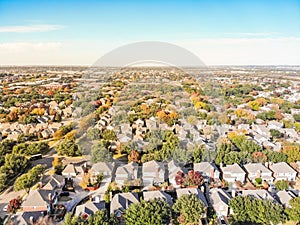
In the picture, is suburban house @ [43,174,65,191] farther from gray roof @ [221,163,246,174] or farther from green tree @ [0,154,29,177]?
gray roof @ [221,163,246,174]

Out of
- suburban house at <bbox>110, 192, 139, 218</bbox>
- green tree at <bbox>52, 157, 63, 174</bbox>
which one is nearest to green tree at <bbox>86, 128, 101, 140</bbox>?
green tree at <bbox>52, 157, 63, 174</bbox>

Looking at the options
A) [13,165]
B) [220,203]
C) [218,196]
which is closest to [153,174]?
[218,196]

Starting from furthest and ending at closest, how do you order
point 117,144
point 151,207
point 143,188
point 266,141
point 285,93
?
point 285,93 → point 266,141 → point 117,144 → point 143,188 → point 151,207

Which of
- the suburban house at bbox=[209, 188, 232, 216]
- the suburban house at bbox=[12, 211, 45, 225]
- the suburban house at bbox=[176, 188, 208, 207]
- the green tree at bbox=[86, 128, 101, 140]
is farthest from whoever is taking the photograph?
the green tree at bbox=[86, 128, 101, 140]

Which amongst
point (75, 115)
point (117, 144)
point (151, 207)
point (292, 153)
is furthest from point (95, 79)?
point (151, 207)

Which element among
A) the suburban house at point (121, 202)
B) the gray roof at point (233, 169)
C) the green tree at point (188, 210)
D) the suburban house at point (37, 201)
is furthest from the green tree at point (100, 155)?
the gray roof at point (233, 169)

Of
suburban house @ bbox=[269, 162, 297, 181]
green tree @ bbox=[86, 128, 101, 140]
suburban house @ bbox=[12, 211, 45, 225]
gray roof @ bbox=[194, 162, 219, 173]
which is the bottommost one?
suburban house @ bbox=[269, 162, 297, 181]

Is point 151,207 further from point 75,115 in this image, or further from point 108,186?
point 75,115
